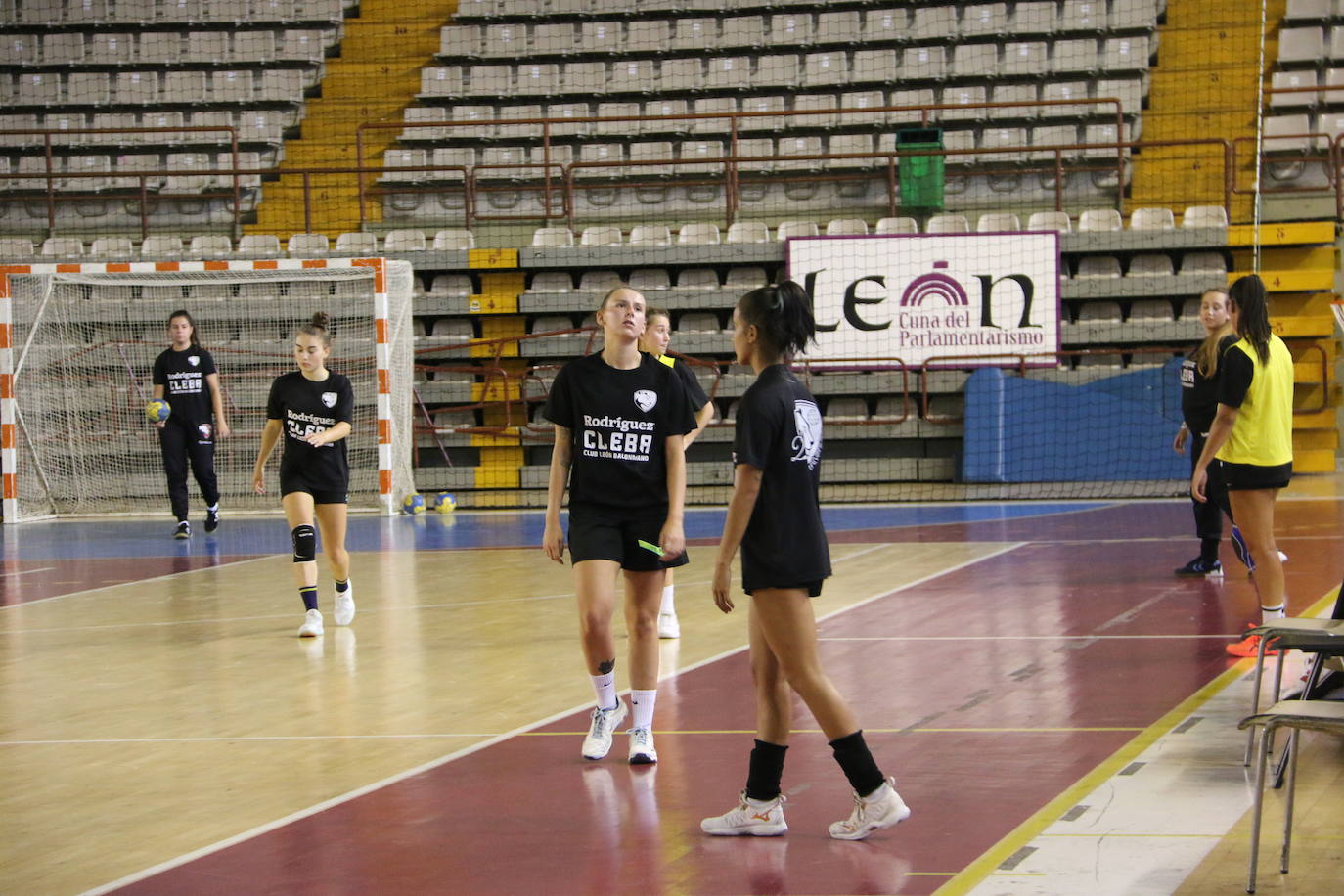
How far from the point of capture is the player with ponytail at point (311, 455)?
9367 millimetres

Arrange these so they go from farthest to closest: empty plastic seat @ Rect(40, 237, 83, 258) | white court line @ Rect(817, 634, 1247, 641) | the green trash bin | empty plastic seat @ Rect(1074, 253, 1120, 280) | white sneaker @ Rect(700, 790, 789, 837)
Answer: empty plastic seat @ Rect(40, 237, 83, 258), the green trash bin, empty plastic seat @ Rect(1074, 253, 1120, 280), white court line @ Rect(817, 634, 1247, 641), white sneaker @ Rect(700, 790, 789, 837)

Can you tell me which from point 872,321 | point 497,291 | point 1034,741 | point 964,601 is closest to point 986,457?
point 872,321

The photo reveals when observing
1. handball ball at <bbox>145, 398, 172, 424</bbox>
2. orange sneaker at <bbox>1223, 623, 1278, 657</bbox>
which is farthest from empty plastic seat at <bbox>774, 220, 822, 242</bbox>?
orange sneaker at <bbox>1223, 623, 1278, 657</bbox>

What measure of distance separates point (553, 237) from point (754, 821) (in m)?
16.6

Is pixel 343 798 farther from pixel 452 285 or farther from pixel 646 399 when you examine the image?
pixel 452 285

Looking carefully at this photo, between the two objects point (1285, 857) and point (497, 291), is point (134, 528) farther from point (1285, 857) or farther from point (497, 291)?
point (1285, 857)

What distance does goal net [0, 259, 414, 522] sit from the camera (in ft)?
59.5

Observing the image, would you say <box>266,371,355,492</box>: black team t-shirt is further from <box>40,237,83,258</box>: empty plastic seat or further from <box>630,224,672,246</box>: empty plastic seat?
<box>40,237,83,258</box>: empty plastic seat

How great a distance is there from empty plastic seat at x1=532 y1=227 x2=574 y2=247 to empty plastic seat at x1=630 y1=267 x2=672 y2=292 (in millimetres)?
989

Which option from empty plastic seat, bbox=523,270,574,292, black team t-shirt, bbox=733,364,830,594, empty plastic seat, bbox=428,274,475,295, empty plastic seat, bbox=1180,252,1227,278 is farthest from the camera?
empty plastic seat, bbox=428,274,475,295

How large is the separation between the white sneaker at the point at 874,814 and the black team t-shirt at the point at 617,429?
5.43 ft

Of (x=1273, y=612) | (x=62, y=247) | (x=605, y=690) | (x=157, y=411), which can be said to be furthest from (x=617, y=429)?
(x=62, y=247)

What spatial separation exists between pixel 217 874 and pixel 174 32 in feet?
77.3

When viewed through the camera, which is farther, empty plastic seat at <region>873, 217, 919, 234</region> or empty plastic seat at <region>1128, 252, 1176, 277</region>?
empty plastic seat at <region>873, 217, 919, 234</region>
